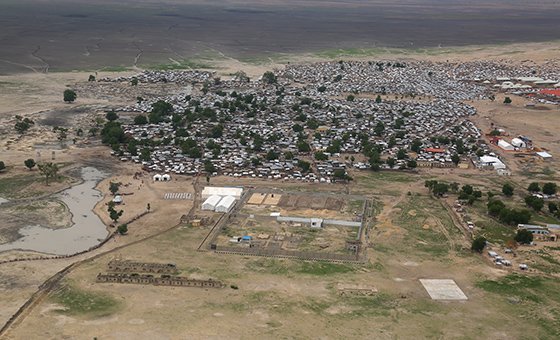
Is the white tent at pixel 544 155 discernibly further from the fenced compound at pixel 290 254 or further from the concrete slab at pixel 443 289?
the fenced compound at pixel 290 254

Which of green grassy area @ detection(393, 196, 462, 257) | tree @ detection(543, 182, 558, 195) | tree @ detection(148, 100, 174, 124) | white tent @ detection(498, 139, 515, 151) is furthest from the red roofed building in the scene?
tree @ detection(148, 100, 174, 124)

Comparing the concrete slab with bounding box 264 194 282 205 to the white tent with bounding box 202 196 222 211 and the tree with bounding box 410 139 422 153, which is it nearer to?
the white tent with bounding box 202 196 222 211

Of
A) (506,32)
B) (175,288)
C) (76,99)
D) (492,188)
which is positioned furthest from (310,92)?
(506,32)

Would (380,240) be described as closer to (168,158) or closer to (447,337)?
(447,337)

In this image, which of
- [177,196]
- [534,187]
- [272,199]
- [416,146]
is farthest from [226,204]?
[534,187]

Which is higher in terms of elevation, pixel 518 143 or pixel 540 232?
pixel 518 143

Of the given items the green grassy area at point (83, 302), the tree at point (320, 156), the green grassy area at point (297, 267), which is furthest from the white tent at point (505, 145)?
the green grassy area at point (83, 302)

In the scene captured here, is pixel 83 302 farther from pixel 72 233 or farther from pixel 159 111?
pixel 159 111
